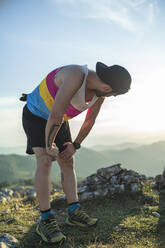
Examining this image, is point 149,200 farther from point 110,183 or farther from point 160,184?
point 160,184

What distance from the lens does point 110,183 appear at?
7312 mm

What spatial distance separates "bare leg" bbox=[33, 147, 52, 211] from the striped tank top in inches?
25.6

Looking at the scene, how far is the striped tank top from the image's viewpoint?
385cm

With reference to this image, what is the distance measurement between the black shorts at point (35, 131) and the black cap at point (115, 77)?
126cm

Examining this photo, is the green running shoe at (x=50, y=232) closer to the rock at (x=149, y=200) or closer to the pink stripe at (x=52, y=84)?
the pink stripe at (x=52, y=84)

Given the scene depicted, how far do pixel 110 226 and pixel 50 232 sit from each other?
1198 mm

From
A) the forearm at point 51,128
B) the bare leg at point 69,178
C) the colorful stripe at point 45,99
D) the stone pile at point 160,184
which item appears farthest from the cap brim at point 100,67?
the stone pile at point 160,184

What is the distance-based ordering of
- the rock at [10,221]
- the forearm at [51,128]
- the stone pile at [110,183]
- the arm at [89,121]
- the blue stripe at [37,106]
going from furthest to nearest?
the stone pile at [110,183]
the rock at [10,221]
the arm at [89,121]
the blue stripe at [37,106]
the forearm at [51,128]

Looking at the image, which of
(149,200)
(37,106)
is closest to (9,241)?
(37,106)

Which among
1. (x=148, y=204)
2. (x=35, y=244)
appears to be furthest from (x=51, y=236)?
(x=148, y=204)

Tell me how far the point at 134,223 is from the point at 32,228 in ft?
6.18

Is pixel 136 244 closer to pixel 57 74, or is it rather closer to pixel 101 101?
pixel 101 101

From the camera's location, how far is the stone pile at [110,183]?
22.4ft

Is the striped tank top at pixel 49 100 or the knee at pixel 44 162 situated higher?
the striped tank top at pixel 49 100
